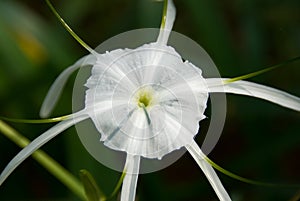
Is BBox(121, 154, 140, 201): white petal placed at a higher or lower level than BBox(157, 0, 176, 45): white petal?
lower

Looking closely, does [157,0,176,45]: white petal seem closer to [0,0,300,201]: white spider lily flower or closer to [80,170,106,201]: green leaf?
[0,0,300,201]: white spider lily flower

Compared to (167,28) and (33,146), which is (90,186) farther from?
(167,28)

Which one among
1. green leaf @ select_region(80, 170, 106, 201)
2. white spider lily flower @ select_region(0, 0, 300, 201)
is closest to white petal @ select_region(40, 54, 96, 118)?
white spider lily flower @ select_region(0, 0, 300, 201)

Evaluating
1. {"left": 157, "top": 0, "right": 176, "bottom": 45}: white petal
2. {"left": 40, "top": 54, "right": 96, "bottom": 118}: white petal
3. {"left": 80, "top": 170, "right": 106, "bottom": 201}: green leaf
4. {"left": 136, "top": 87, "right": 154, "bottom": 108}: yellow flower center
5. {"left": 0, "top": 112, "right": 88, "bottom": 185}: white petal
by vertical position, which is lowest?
{"left": 80, "top": 170, "right": 106, "bottom": 201}: green leaf

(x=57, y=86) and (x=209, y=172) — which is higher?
(x=57, y=86)

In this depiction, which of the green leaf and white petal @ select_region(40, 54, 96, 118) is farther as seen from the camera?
white petal @ select_region(40, 54, 96, 118)

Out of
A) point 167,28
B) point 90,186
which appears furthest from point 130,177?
point 167,28

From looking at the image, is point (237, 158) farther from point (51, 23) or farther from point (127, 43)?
point (51, 23)

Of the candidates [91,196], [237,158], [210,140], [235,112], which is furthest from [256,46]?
[91,196]
